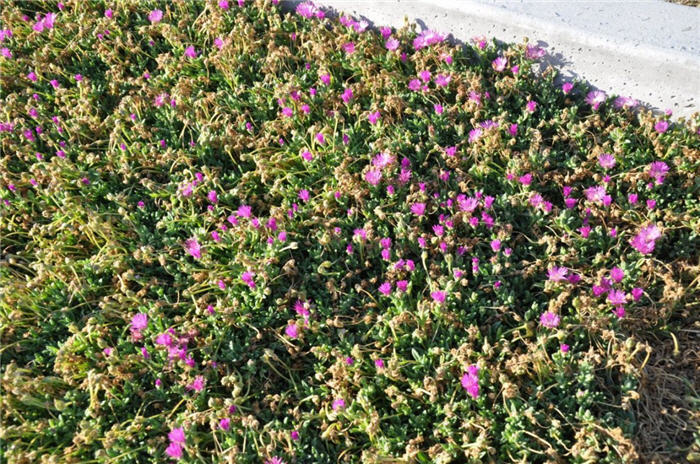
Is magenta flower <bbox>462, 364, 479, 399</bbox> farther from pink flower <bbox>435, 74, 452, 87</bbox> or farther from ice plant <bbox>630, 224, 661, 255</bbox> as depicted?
pink flower <bbox>435, 74, 452, 87</bbox>

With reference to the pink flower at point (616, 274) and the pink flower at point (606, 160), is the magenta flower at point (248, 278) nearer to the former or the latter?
the pink flower at point (616, 274)

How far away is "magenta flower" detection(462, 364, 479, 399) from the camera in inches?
87.1

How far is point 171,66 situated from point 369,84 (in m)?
1.25

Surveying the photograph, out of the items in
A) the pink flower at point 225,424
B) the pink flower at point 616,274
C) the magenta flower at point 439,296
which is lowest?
the pink flower at point 225,424

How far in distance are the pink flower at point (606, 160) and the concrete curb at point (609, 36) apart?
1.47 ft

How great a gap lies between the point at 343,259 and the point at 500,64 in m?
1.50

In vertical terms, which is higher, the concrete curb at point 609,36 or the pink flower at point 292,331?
the concrete curb at point 609,36

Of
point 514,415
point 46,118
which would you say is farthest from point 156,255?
point 514,415

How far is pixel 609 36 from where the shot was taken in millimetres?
3023

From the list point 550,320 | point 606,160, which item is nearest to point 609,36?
point 606,160

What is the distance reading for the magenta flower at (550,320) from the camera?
2.37 metres

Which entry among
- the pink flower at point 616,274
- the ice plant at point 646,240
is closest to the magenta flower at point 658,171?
the ice plant at point 646,240

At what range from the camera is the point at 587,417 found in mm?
2109

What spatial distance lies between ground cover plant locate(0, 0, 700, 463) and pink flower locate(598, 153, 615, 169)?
0.01 meters
